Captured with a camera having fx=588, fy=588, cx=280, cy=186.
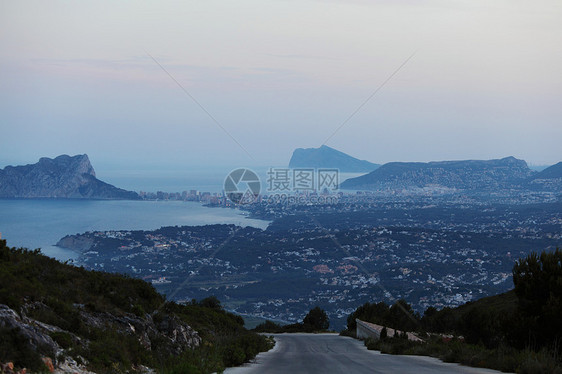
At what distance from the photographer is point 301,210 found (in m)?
127

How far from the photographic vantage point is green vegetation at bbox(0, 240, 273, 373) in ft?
28.4

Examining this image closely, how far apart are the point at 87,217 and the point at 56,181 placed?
143ft

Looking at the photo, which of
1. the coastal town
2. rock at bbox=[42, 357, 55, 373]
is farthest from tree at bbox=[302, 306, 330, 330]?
rock at bbox=[42, 357, 55, 373]

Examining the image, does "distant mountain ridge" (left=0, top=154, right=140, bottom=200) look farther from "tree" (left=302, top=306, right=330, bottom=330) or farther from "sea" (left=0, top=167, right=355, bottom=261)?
"tree" (left=302, top=306, right=330, bottom=330)

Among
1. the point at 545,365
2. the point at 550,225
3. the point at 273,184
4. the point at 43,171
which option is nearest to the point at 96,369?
the point at 545,365

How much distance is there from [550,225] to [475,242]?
20163 millimetres

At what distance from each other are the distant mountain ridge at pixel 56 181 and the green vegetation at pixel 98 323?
16764 centimetres

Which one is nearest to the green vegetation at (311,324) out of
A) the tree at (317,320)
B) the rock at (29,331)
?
the tree at (317,320)

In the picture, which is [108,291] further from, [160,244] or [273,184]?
[160,244]

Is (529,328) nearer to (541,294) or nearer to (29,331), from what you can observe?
(541,294)

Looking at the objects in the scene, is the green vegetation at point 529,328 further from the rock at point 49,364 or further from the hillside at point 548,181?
the hillside at point 548,181

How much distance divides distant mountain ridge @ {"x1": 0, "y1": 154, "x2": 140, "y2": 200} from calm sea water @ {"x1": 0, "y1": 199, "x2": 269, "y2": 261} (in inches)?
202

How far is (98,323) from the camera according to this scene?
419 inches

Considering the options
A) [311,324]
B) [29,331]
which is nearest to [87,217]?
[311,324]
